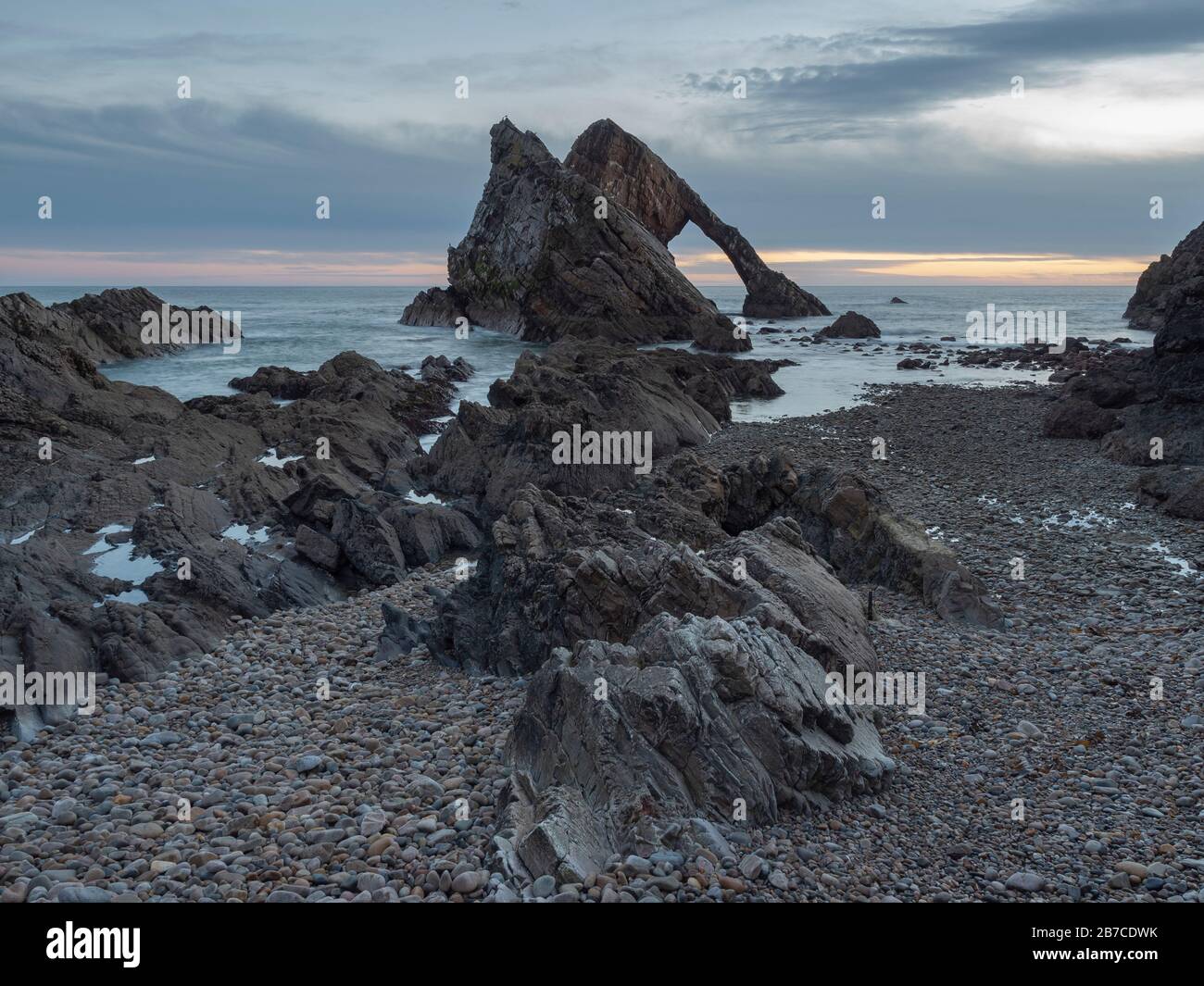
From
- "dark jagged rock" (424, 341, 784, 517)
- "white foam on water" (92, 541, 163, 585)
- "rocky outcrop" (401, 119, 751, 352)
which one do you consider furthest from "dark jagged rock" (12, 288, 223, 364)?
"white foam on water" (92, 541, 163, 585)

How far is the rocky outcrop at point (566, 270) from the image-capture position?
76.1m

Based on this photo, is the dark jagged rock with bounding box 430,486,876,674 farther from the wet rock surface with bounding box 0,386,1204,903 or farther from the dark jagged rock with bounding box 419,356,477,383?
the dark jagged rock with bounding box 419,356,477,383

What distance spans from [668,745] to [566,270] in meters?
74.4

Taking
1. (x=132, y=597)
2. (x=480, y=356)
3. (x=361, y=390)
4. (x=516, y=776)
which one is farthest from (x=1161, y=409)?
(x=480, y=356)

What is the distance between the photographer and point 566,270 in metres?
79.2

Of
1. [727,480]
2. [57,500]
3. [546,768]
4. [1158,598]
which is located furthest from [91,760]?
[1158,598]

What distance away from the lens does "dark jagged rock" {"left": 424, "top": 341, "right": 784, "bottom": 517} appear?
23.8 meters

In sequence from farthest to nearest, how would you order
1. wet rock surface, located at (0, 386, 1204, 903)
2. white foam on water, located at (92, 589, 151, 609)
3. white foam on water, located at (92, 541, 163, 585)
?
white foam on water, located at (92, 541, 163, 585) < white foam on water, located at (92, 589, 151, 609) < wet rock surface, located at (0, 386, 1204, 903)

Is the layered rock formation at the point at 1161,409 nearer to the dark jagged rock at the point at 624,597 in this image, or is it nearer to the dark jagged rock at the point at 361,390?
the dark jagged rock at the point at 624,597

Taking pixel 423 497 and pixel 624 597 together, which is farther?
pixel 423 497

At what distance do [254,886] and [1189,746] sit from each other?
30.9ft

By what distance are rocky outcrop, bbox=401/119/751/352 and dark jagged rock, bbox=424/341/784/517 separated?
1244 inches

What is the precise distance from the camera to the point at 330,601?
16266mm

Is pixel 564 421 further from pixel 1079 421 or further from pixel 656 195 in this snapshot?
pixel 656 195
